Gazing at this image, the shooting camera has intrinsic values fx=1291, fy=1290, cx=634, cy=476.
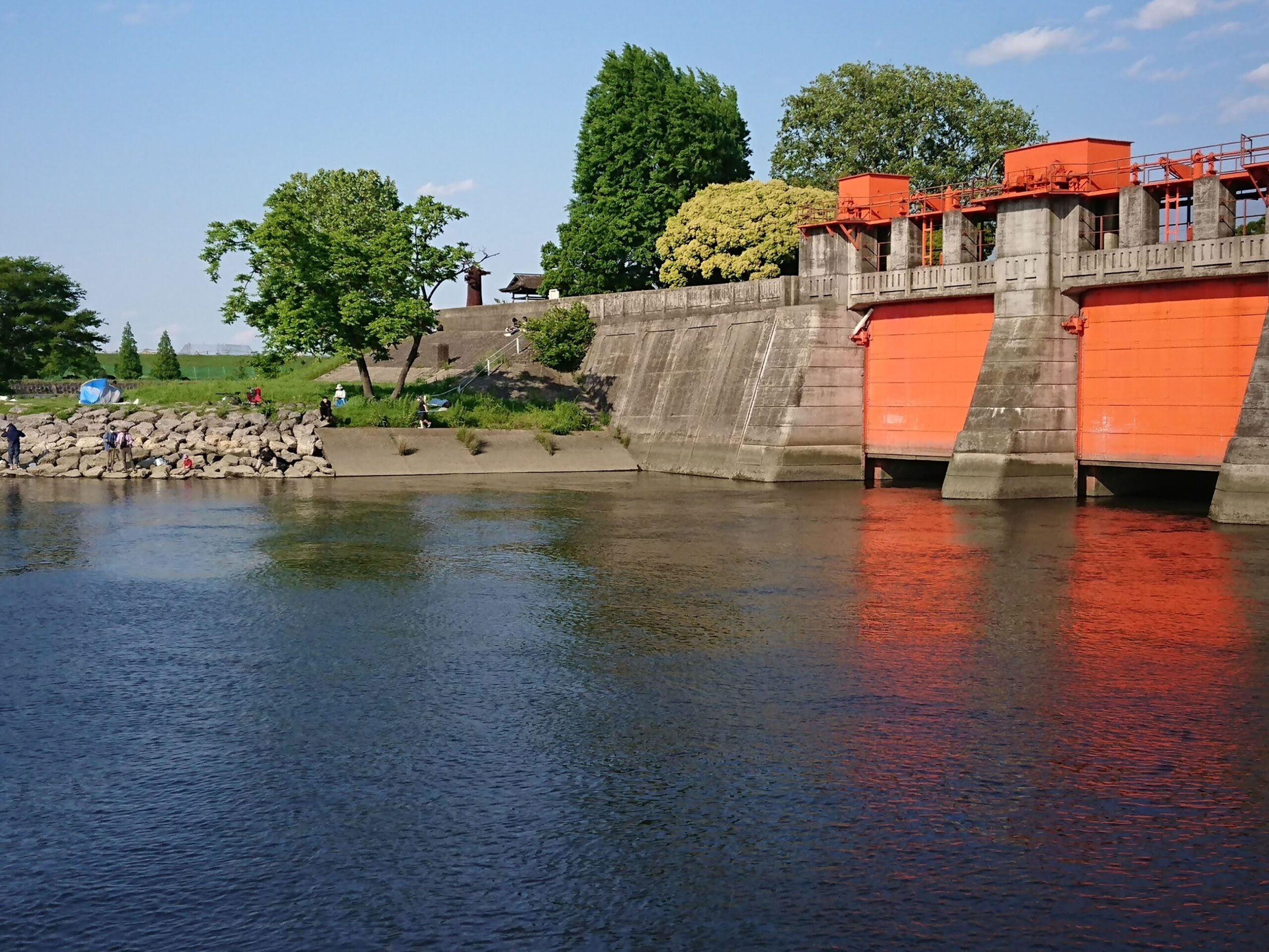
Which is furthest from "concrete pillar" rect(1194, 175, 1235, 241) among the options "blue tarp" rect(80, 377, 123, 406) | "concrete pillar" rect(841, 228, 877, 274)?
"blue tarp" rect(80, 377, 123, 406)

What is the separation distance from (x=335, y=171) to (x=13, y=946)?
82.2m

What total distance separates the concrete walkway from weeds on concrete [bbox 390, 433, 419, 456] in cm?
5

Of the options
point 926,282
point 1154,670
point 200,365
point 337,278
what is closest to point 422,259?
point 337,278

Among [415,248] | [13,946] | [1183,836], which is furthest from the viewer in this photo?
[415,248]

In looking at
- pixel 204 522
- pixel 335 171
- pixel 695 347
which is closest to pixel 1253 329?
pixel 695 347

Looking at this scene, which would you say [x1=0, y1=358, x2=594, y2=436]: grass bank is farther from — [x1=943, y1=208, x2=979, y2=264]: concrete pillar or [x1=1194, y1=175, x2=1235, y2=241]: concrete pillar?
[x1=1194, y1=175, x2=1235, y2=241]: concrete pillar

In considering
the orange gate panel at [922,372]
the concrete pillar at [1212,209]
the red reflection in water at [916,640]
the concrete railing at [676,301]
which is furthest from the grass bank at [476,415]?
the concrete pillar at [1212,209]

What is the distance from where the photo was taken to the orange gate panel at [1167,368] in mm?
36094

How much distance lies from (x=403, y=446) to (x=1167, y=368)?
1154 inches

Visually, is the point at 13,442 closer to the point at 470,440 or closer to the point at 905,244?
the point at 470,440

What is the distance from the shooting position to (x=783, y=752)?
13234mm

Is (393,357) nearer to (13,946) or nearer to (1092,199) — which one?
(1092,199)

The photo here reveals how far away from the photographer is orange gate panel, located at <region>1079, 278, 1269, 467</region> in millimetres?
36094

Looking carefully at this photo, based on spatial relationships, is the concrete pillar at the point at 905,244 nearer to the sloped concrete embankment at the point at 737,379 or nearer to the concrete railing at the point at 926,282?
the concrete railing at the point at 926,282
